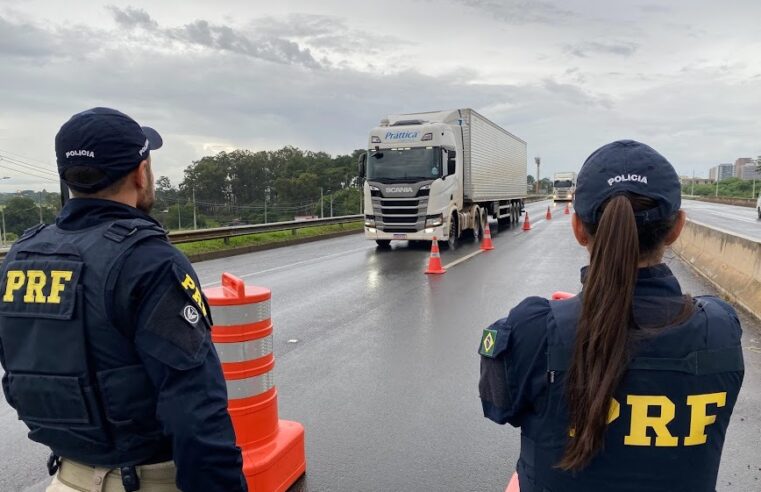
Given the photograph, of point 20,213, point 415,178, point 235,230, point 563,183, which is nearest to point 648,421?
point 20,213

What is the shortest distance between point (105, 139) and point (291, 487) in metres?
2.60

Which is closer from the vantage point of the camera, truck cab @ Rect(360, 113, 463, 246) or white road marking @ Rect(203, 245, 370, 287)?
white road marking @ Rect(203, 245, 370, 287)

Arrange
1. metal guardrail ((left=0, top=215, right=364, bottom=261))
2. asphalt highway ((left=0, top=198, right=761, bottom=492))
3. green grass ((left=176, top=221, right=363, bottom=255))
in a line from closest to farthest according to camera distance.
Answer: asphalt highway ((left=0, top=198, right=761, bottom=492)) < metal guardrail ((left=0, top=215, right=364, bottom=261)) < green grass ((left=176, top=221, right=363, bottom=255))

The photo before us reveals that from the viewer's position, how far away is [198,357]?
1688mm

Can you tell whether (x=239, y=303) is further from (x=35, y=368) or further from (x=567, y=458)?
(x=567, y=458)

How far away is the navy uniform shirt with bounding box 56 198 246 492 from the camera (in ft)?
5.35

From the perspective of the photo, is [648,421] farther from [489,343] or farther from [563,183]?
[563,183]

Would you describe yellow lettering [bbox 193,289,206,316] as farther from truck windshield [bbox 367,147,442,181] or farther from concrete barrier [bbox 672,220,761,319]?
truck windshield [bbox 367,147,442,181]

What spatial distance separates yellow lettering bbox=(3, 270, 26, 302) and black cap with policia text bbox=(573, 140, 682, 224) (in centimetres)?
171

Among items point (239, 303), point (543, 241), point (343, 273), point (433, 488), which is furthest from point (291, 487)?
point (543, 241)

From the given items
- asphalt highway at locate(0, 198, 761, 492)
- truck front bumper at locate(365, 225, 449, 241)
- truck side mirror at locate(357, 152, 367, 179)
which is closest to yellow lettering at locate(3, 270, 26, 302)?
asphalt highway at locate(0, 198, 761, 492)

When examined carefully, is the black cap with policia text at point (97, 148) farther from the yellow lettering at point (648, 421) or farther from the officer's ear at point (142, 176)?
the yellow lettering at point (648, 421)

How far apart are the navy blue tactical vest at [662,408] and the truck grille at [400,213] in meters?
14.7

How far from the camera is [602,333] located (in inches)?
56.0
